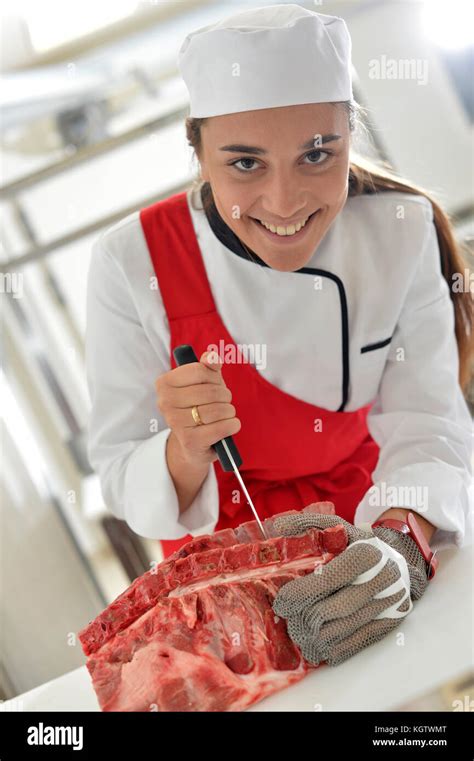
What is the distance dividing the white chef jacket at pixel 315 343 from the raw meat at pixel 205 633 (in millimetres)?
153

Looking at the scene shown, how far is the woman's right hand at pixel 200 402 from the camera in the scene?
0.74m

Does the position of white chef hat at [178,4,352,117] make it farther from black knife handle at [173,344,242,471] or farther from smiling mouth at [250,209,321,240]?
black knife handle at [173,344,242,471]

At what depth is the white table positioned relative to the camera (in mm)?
621

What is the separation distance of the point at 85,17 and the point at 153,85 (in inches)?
12.4

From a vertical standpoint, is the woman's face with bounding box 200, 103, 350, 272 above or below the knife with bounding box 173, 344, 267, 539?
above

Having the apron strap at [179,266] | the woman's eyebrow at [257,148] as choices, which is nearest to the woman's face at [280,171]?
the woman's eyebrow at [257,148]

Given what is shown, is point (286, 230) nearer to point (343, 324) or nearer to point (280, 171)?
point (280, 171)

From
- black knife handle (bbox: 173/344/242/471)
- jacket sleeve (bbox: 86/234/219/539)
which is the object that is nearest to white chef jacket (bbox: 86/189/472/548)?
jacket sleeve (bbox: 86/234/219/539)

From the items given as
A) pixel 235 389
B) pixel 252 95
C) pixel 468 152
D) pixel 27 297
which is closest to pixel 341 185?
pixel 252 95

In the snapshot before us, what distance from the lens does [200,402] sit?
0.75 meters

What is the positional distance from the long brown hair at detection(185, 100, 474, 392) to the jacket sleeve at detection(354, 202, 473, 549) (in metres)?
0.02

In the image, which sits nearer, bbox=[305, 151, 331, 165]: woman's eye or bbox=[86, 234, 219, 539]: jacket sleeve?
bbox=[305, 151, 331, 165]: woman's eye

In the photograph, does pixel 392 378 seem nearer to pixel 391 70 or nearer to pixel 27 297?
pixel 391 70

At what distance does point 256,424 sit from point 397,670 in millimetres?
360
